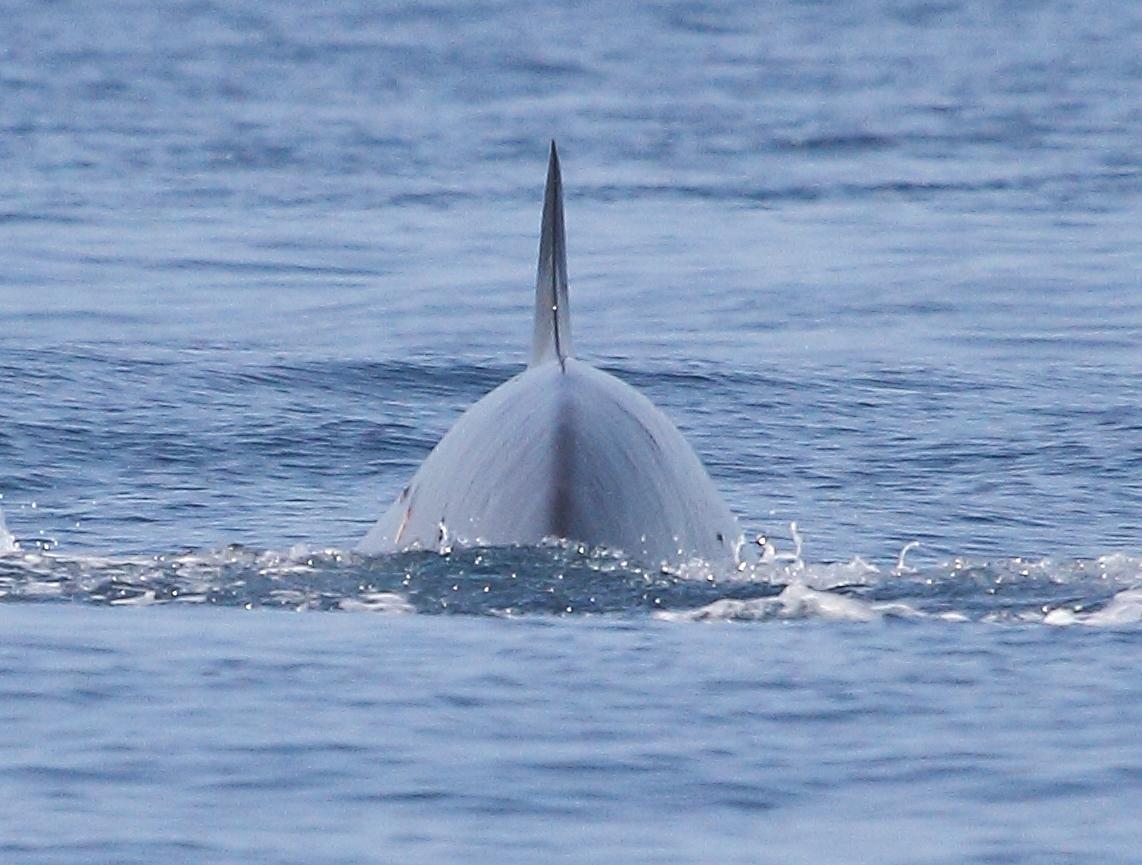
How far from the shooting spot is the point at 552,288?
1225 centimetres

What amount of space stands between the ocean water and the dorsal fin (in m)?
1.12

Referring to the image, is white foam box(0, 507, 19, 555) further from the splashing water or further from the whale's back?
the whale's back

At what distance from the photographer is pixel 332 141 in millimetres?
36000

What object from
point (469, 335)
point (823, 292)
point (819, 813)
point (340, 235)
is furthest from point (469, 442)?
point (340, 235)

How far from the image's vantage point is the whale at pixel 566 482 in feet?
34.7

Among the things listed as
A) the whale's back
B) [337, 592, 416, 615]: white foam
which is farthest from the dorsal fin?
[337, 592, 416, 615]: white foam

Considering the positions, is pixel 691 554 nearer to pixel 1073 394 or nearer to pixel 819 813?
pixel 819 813

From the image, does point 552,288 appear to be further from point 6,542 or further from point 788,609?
point 6,542

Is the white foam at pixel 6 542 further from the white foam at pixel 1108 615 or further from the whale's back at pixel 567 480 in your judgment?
the white foam at pixel 1108 615

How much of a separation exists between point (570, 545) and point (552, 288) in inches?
80.4

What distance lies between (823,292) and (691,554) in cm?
1214

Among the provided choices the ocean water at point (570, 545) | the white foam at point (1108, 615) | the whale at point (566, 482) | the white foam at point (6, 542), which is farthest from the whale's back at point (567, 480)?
the white foam at point (6, 542)

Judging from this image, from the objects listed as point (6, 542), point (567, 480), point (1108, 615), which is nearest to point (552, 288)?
point (567, 480)

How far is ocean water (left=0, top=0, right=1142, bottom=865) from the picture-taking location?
8.53 m
